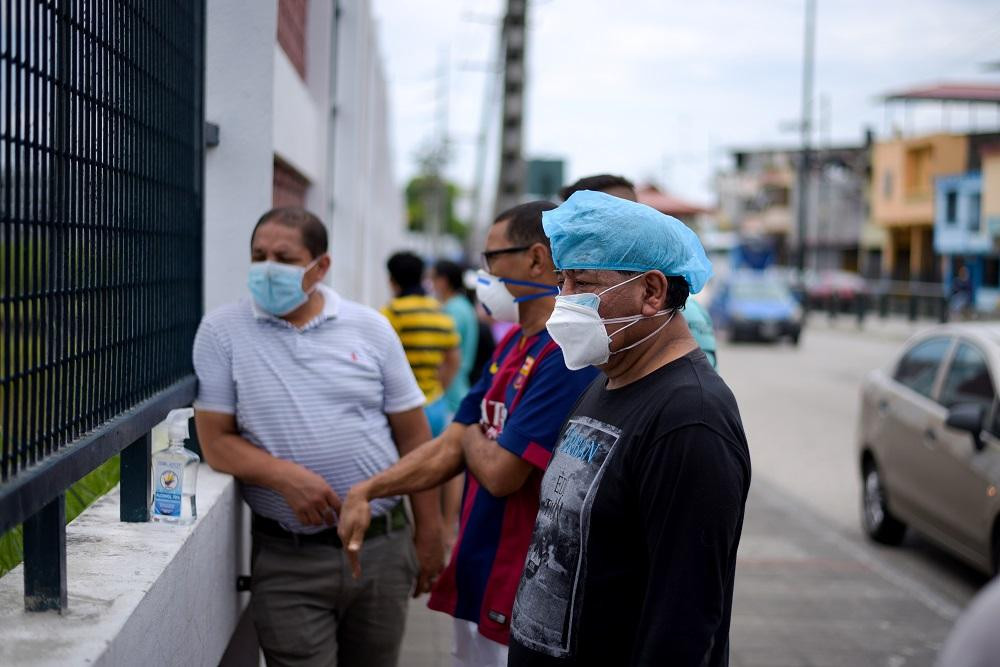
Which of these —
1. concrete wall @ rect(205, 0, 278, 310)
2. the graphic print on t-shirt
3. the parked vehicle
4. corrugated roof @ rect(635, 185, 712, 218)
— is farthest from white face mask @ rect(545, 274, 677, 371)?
the parked vehicle

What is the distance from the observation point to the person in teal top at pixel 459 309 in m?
9.23

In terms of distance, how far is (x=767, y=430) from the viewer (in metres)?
15.8

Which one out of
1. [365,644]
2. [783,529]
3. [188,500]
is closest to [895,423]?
[783,529]

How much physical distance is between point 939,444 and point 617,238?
5711mm

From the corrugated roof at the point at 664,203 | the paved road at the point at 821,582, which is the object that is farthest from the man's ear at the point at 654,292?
the corrugated roof at the point at 664,203

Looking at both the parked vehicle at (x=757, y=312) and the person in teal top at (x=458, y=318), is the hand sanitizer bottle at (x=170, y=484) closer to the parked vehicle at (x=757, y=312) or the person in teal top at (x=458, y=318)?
the person in teal top at (x=458, y=318)

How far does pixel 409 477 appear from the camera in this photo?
153 inches

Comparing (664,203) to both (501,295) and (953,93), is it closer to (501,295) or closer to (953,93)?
(501,295)

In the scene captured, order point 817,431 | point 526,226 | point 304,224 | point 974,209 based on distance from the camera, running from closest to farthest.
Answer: point 526,226, point 304,224, point 817,431, point 974,209

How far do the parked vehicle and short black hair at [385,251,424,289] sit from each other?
25403mm

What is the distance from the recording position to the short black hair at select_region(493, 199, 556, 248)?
3746mm

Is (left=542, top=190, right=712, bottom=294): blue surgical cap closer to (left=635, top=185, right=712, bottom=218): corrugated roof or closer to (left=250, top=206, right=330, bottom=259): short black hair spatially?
(left=250, top=206, right=330, bottom=259): short black hair

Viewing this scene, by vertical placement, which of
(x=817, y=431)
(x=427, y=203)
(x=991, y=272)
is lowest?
(x=817, y=431)

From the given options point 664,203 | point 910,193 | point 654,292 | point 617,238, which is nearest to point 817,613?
point 654,292
